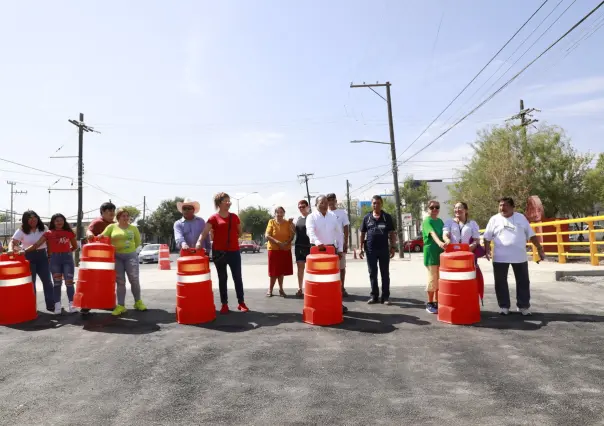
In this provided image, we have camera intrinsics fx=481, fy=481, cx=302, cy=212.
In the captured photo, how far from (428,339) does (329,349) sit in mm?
1171

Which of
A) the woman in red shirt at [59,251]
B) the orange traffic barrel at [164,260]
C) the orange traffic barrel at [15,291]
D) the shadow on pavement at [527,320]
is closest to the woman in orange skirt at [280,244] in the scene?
the woman in red shirt at [59,251]

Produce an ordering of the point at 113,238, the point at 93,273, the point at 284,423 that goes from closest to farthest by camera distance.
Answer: the point at 284,423 < the point at 93,273 < the point at 113,238

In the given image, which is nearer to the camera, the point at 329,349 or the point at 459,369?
the point at 459,369

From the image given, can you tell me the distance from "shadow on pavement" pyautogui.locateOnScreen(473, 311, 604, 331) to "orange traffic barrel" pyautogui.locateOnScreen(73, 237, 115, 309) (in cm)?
490

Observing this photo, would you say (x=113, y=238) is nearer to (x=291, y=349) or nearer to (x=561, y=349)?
(x=291, y=349)

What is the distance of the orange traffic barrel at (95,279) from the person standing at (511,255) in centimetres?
540

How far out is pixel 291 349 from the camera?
4988 millimetres

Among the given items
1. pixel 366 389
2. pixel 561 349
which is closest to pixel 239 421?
pixel 366 389

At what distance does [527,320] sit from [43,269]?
7.11 m

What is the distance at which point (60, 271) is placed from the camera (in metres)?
7.43

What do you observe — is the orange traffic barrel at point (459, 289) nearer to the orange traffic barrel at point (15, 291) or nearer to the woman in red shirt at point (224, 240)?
the woman in red shirt at point (224, 240)

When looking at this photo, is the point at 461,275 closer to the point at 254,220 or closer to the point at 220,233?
the point at 220,233

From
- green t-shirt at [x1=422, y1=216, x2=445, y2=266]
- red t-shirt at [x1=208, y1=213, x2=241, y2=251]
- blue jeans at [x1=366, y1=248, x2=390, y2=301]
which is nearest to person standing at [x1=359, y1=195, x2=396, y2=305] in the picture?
blue jeans at [x1=366, y1=248, x2=390, y2=301]

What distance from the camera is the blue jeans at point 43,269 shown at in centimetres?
743
